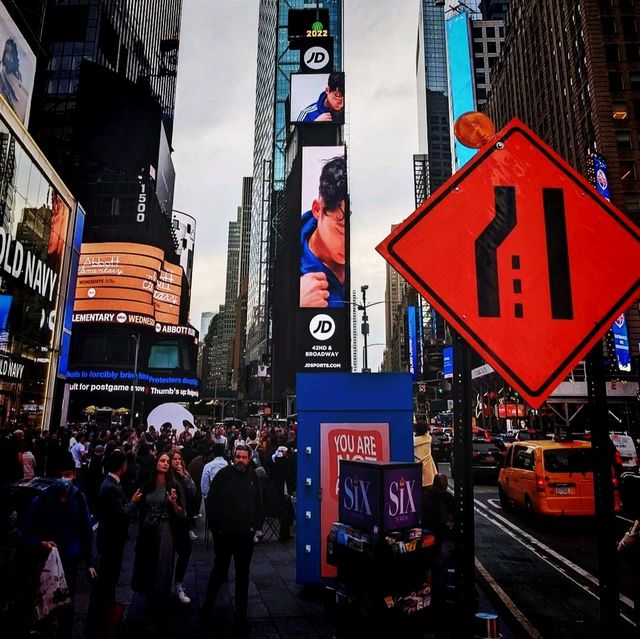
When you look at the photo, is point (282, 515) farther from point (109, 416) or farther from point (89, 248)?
point (89, 248)

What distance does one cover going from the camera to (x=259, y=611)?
6262mm

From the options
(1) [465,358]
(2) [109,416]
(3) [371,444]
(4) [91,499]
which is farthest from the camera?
(2) [109,416]

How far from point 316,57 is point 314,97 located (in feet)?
15.8

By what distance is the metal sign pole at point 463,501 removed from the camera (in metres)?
2.58

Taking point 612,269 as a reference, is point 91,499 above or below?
below

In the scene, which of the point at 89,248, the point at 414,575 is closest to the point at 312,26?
the point at 89,248

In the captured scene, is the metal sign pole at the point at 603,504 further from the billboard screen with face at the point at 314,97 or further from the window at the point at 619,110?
the billboard screen with face at the point at 314,97

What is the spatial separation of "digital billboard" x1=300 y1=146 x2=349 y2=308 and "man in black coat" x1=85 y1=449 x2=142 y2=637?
46.3 m

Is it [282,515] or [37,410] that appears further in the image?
[37,410]

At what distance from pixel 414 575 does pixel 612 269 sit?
299 centimetres

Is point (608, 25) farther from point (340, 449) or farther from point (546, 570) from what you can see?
point (340, 449)

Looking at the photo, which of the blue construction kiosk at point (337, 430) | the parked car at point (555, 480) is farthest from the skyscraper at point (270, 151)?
the blue construction kiosk at point (337, 430)

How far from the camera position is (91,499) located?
9.98 meters

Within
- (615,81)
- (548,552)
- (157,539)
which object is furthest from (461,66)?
(157,539)
